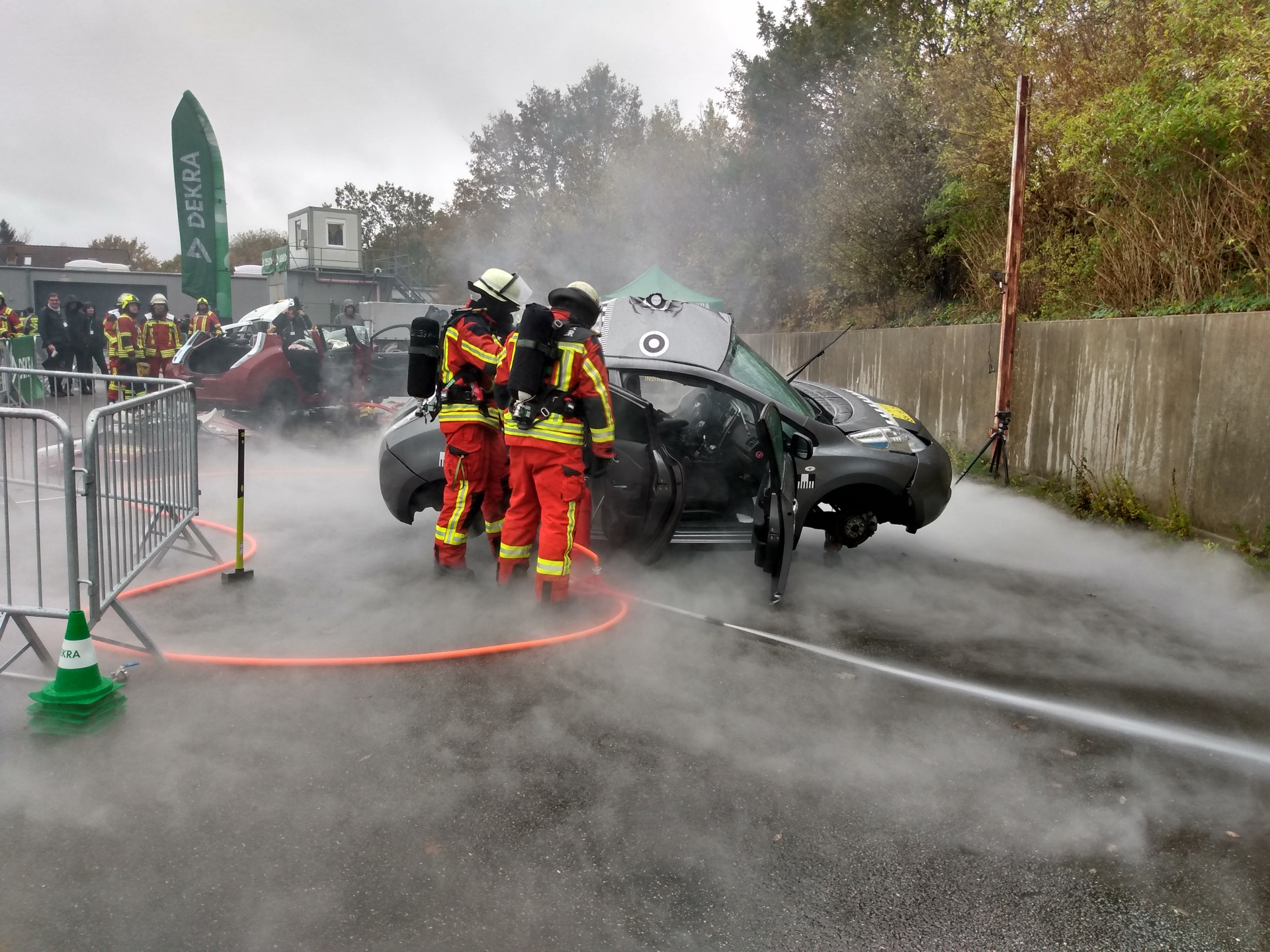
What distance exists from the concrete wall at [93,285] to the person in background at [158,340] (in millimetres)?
21299

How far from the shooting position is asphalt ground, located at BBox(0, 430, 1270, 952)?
258 centimetres

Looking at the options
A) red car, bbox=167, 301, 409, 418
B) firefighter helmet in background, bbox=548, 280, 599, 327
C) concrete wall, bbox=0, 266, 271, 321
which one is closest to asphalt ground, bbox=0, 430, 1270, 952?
firefighter helmet in background, bbox=548, 280, 599, 327

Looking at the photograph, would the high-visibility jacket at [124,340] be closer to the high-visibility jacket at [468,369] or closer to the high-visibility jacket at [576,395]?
the high-visibility jacket at [468,369]

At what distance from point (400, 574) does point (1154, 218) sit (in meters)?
7.22

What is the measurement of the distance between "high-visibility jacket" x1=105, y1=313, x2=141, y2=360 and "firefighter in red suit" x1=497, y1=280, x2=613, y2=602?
1037 centimetres

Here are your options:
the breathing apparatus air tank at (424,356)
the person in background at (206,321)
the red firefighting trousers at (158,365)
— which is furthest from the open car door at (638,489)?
the red firefighting trousers at (158,365)

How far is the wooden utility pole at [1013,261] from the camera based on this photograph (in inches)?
360

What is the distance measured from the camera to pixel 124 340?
1317 centimetres

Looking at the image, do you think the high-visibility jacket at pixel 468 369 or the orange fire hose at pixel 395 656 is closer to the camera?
the orange fire hose at pixel 395 656

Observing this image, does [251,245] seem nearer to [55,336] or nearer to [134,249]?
[134,249]

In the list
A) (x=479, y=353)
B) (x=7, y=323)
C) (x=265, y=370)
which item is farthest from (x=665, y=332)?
(x=7, y=323)

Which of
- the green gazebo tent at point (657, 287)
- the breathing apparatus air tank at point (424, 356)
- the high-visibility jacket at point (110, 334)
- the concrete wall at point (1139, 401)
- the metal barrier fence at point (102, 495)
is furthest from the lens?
the green gazebo tent at point (657, 287)

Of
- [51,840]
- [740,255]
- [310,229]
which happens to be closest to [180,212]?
[740,255]

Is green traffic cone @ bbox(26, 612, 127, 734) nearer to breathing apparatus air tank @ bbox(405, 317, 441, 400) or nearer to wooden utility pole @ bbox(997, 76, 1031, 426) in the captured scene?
breathing apparatus air tank @ bbox(405, 317, 441, 400)
